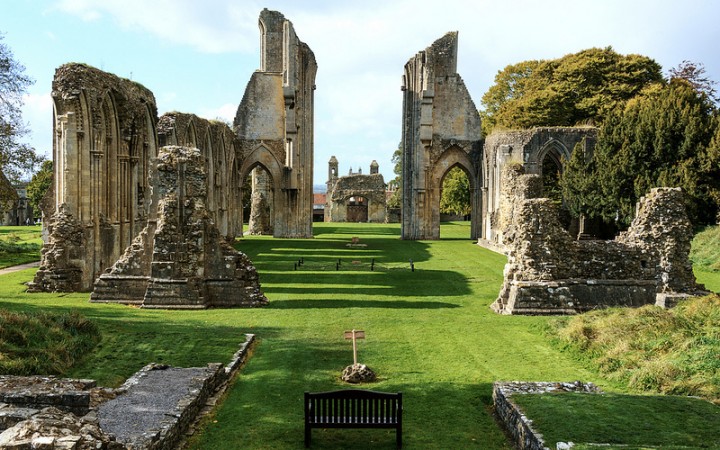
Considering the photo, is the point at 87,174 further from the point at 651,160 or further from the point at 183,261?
the point at 651,160

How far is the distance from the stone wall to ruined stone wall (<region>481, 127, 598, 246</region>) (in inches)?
692

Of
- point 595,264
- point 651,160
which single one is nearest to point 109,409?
point 595,264

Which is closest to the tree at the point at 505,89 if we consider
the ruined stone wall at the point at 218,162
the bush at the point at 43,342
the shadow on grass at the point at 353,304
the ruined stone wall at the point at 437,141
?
the ruined stone wall at the point at 437,141

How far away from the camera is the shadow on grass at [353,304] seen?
14.4 meters

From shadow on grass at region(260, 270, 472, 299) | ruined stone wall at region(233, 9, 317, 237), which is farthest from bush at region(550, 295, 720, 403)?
ruined stone wall at region(233, 9, 317, 237)

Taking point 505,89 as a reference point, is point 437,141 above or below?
below

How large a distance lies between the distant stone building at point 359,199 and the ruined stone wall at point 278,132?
80.8 ft

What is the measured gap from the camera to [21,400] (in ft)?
22.2

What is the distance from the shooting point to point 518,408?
276 inches

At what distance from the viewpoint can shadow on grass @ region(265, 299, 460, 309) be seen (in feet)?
47.4

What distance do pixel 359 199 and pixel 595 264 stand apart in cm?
5255

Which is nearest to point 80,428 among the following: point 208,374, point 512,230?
point 208,374

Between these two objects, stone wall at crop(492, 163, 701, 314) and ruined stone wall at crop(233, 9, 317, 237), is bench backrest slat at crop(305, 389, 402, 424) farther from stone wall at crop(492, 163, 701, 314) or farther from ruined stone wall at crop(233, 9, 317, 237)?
ruined stone wall at crop(233, 9, 317, 237)

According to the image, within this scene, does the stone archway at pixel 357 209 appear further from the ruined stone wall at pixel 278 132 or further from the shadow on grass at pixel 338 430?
the shadow on grass at pixel 338 430
